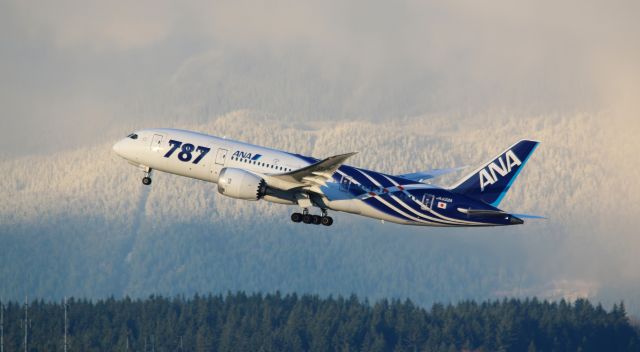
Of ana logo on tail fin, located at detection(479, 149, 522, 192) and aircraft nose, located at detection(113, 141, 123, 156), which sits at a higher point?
aircraft nose, located at detection(113, 141, 123, 156)

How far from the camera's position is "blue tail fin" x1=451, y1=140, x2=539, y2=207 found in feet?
297

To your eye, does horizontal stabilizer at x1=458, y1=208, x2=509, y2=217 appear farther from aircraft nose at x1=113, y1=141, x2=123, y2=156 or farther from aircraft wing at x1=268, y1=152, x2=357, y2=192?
aircraft nose at x1=113, y1=141, x2=123, y2=156

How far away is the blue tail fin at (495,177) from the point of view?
90500 mm

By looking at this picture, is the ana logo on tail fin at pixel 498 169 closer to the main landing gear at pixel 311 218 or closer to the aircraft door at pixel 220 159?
the main landing gear at pixel 311 218

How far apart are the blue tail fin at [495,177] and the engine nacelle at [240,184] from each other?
537 inches

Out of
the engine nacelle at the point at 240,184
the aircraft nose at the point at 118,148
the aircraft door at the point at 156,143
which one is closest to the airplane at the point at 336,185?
the engine nacelle at the point at 240,184

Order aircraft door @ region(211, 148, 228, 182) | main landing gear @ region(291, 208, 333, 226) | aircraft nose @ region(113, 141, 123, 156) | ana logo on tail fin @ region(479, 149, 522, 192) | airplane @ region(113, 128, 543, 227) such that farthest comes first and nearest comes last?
aircraft nose @ region(113, 141, 123, 156) → main landing gear @ region(291, 208, 333, 226) → ana logo on tail fin @ region(479, 149, 522, 192) → aircraft door @ region(211, 148, 228, 182) → airplane @ region(113, 128, 543, 227)

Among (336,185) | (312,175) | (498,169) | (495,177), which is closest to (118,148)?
(312,175)

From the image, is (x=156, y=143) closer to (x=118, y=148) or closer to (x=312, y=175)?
(x=118, y=148)

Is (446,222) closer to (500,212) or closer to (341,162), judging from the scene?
(500,212)

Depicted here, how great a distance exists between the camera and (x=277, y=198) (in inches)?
3541

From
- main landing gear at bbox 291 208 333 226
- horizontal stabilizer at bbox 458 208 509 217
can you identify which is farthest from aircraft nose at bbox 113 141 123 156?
horizontal stabilizer at bbox 458 208 509 217

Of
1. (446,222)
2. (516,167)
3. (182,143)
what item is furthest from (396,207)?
(182,143)

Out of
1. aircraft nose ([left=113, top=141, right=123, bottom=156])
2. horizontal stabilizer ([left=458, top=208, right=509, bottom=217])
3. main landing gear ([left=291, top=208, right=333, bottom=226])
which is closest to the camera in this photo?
horizontal stabilizer ([left=458, top=208, right=509, bottom=217])
